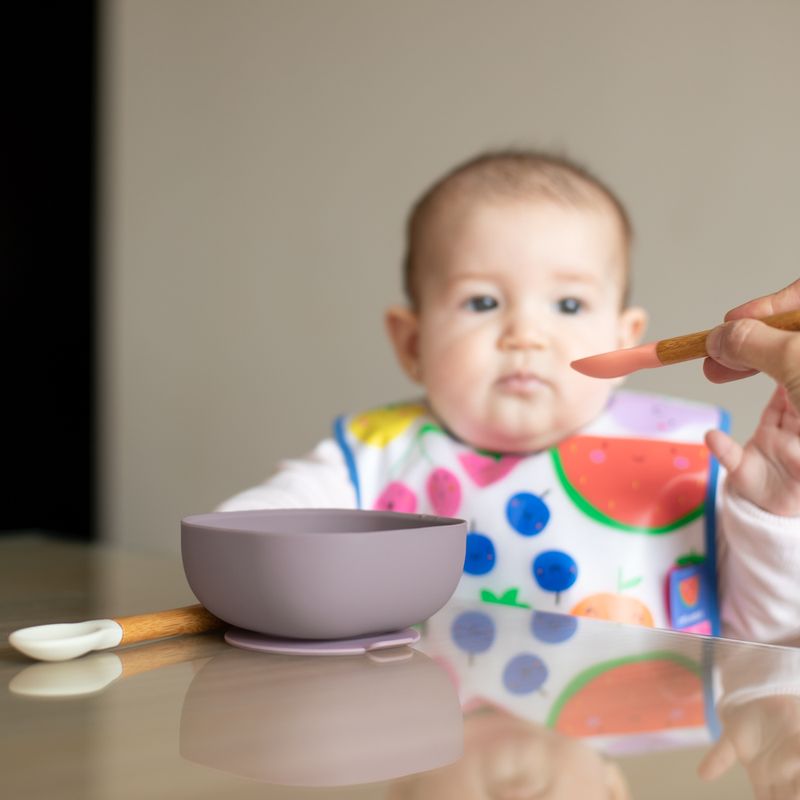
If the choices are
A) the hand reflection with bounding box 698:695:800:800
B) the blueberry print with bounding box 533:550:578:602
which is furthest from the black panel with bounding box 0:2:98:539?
the hand reflection with bounding box 698:695:800:800

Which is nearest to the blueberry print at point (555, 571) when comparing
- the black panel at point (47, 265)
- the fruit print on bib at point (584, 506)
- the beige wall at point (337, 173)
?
the fruit print on bib at point (584, 506)

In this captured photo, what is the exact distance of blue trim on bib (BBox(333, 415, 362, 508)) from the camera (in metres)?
1.31

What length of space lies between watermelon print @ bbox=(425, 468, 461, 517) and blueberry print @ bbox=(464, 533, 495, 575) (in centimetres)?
5

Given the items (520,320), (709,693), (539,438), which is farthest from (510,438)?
(709,693)

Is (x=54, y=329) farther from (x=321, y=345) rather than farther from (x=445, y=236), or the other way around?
(x=445, y=236)

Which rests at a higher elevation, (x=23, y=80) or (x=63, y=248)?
(x=23, y=80)

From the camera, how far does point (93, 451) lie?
133 inches

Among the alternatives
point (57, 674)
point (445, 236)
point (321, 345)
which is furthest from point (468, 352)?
point (321, 345)

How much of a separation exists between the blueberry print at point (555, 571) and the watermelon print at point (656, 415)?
0.64ft

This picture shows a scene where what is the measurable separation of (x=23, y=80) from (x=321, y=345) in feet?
4.13

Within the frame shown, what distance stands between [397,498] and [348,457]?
3.4 inches

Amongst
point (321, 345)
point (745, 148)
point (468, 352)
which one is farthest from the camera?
point (321, 345)

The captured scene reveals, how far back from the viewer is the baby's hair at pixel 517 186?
52.5 inches

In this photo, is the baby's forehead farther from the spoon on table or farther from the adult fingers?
the spoon on table
